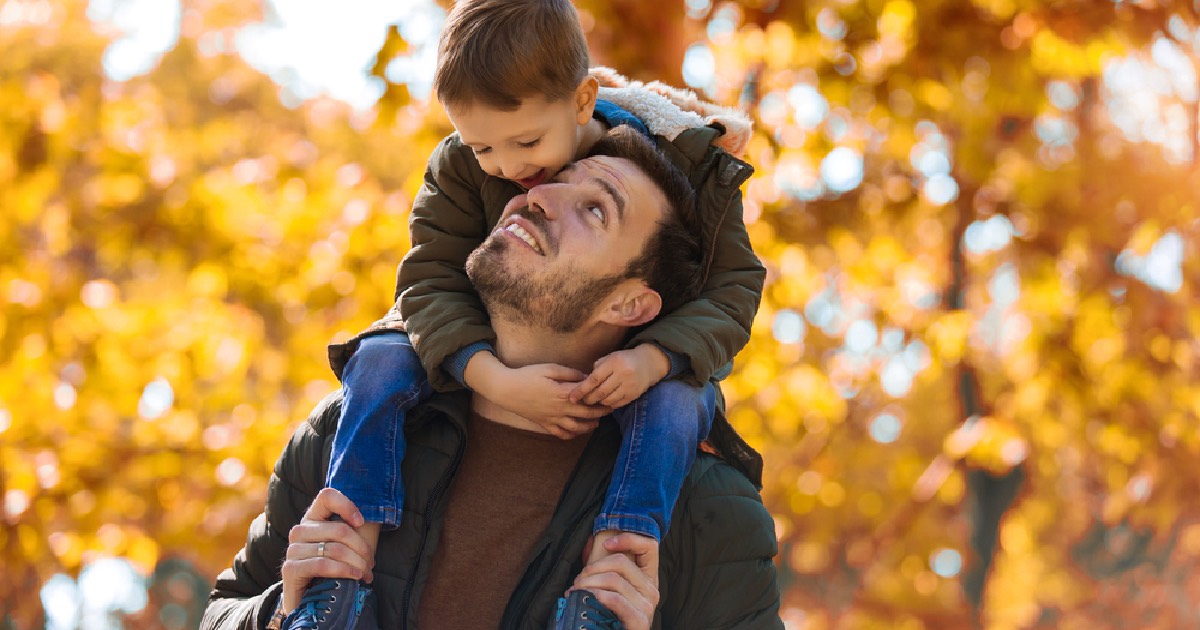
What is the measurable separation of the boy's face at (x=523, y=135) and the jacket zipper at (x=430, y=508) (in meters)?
0.50

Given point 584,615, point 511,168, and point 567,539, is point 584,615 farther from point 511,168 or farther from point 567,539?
point 511,168

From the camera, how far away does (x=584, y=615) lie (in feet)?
5.96

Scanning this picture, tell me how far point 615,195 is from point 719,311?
0.30m

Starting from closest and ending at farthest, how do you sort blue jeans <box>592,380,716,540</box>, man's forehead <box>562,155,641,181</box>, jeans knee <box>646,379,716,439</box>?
blue jeans <box>592,380,716,540</box> → jeans knee <box>646,379,716,439</box> → man's forehead <box>562,155,641,181</box>

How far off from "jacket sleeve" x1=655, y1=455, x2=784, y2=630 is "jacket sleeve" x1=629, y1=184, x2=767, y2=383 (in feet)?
0.82

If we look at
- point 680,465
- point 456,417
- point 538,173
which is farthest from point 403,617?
point 538,173

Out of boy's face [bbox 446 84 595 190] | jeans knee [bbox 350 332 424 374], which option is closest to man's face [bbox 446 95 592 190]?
boy's face [bbox 446 84 595 190]

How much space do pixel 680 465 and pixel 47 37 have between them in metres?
8.10

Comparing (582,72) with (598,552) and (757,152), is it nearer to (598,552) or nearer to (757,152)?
(598,552)

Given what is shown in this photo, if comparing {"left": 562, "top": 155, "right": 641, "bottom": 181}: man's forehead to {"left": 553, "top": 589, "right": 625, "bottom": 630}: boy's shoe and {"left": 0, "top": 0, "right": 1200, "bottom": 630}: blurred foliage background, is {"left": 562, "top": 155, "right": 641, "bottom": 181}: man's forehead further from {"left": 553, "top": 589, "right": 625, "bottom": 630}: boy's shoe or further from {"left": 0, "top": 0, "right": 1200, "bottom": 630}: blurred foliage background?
{"left": 0, "top": 0, "right": 1200, "bottom": 630}: blurred foliage background

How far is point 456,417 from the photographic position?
2107 mm

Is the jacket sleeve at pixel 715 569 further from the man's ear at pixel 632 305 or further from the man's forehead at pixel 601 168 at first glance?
the man's forehead at pixel 601 168

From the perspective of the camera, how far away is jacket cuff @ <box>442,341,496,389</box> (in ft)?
6.76

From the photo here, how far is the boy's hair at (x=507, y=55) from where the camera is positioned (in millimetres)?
2043
